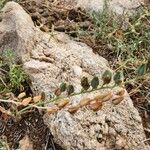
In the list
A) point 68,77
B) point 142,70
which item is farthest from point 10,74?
point 142,70

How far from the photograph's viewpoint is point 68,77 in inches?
89.4

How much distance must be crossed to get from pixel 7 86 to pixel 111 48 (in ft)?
2.13

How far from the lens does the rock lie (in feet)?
6.69

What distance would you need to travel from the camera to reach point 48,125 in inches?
82.7

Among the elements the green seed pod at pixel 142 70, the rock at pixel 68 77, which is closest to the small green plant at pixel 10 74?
the rock at pixel 68 77

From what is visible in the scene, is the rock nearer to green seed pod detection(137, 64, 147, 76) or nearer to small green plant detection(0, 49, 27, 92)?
small green plant detection(0, 49, 27, 92)

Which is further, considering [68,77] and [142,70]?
[68,77]

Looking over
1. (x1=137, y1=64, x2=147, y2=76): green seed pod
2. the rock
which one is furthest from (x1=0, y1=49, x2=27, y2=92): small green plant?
(x1=137, y1=64, x2=147, y2=76): green seed pod

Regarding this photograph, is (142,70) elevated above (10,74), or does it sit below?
above

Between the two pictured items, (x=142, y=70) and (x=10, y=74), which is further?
(x=10, y=74)

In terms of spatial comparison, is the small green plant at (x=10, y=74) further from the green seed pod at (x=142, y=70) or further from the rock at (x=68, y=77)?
the green seed pod at (x=142, y=70)

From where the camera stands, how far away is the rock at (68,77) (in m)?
2.04

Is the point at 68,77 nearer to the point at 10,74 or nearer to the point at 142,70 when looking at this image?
the point at 10,74

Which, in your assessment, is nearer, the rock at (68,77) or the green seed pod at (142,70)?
the green seed pod at (142,70)
